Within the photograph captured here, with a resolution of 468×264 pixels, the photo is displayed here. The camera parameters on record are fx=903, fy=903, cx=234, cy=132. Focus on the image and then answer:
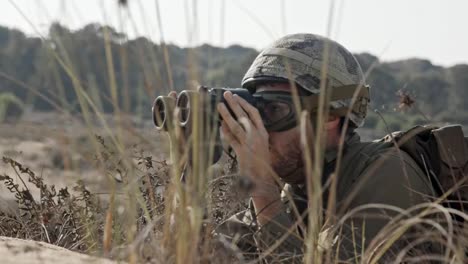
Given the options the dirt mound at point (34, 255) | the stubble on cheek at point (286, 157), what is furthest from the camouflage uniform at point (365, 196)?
the dirt mound at point (34, 255)

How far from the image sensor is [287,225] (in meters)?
2.75

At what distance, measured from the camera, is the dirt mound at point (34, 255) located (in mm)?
2045

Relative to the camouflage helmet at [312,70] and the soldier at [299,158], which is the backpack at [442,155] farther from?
the camouflage helmet at [312,70]

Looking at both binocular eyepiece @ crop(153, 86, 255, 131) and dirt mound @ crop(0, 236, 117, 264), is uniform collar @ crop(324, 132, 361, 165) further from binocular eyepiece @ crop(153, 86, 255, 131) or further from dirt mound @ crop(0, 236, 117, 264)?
dirt mound @ crop(0, 236, 117, 264)

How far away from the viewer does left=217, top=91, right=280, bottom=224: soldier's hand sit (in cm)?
273

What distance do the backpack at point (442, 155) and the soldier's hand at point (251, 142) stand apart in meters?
0.40

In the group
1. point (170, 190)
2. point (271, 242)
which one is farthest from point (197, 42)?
point (271, 242)

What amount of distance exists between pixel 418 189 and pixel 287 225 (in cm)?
41

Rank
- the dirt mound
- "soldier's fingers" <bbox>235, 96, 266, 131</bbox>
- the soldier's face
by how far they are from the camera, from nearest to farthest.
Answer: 1. the dirt mound
2. "soldier's fingers" <bbox>235, 96, 266, 131</bbox>
3. the soldier's face

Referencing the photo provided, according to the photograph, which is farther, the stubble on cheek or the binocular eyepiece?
the stubble on cheek

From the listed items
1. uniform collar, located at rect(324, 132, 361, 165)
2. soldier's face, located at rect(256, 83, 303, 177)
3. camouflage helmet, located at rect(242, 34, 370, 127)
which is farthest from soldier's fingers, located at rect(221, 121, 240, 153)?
uniform collar, located at rect(324, 132, 361, 165)

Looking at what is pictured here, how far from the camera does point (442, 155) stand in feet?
9.17

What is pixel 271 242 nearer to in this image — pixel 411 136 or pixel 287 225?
pixel 287 225

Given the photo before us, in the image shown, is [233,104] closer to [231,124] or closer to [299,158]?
[231,124]
